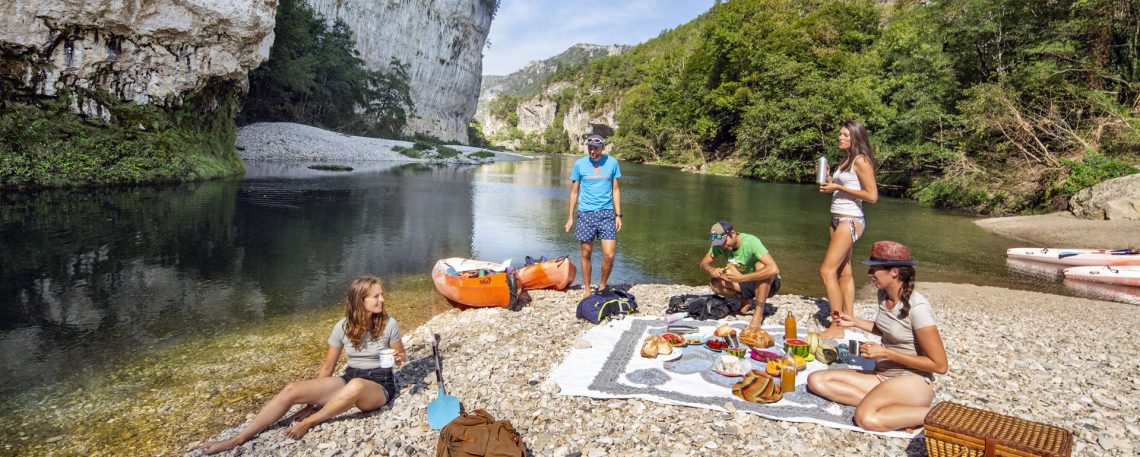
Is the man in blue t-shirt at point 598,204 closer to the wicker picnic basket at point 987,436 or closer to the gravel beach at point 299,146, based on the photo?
the wicker picnic basket at point 987,436

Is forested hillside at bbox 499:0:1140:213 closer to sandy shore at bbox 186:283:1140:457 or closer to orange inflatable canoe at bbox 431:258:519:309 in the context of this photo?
sandy shore at bbox 186:283:1140:457

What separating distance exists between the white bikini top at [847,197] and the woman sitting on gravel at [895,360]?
1.98m

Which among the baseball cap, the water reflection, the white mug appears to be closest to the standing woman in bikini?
the baseball cap

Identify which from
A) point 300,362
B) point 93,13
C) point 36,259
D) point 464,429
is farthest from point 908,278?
point 93,13

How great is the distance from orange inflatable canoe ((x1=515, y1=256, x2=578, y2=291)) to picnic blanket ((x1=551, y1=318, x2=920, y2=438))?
2.27 m

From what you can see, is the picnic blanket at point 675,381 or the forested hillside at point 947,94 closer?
the picnic blanket at point 675,381

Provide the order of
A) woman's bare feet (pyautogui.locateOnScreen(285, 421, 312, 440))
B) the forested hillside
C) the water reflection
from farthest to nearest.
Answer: the forested hillside → the water reflection → woman's bare feet (pyautogui.locateOnScreen(285, 421, 312, 440))

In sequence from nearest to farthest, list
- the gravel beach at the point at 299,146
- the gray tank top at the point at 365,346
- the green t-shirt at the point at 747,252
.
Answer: the gray tank top at the point at 365,346, the green t-shirt at the point at 747,252, the gravel beach at the point at 299,146

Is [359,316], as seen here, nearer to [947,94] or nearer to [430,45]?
[947,94]

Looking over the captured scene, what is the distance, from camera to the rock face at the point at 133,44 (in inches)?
640

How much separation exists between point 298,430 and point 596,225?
171 inches

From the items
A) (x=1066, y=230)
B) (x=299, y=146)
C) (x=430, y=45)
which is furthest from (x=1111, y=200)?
(x=430, y=45)

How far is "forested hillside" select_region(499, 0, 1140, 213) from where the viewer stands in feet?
62.8

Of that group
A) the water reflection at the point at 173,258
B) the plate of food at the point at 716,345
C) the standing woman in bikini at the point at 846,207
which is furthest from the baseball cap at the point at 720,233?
the water reflection at the point at 173,258
